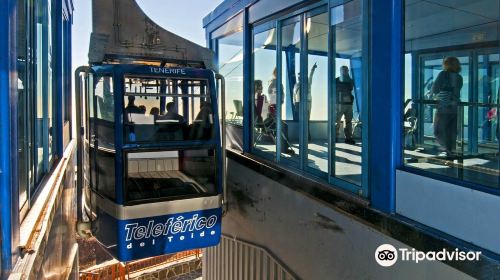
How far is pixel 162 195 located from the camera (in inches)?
169

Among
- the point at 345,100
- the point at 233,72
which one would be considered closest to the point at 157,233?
the point at 345,100

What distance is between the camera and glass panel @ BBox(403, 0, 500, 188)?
2477 mm

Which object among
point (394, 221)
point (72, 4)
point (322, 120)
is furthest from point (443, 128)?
point (72, 4)

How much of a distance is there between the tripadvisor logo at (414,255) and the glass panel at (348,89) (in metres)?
0.67

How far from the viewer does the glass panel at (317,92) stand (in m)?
3.97

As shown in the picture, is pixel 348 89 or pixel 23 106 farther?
pixel 348 89

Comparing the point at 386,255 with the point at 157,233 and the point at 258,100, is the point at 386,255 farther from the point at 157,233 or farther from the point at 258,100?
the point at 258,100

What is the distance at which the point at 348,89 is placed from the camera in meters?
3.64

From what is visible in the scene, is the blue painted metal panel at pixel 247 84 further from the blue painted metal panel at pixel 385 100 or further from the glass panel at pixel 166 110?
the blue painted metal panel at pixel 385 100

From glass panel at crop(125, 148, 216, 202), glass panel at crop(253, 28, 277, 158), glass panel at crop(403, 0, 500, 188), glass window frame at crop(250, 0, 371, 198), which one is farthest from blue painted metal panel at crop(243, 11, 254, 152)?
glass panel at crop(403, 0, 500, 188)

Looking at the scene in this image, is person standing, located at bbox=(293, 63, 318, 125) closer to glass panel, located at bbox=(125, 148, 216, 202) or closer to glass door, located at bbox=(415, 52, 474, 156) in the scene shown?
glass panel, located at bbox=(125, 148, 216, 202)

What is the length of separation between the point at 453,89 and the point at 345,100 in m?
1.12

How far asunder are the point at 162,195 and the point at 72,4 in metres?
5.81

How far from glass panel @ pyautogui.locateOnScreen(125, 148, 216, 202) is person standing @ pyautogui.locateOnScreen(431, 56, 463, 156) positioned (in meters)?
2.42
